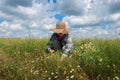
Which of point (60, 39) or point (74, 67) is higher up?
point (60, 39)

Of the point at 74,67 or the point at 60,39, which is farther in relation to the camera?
the point at 60,39

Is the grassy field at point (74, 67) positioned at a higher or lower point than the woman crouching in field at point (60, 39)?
lower

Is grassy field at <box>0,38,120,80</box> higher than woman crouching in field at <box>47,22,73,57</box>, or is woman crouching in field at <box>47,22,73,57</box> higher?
woman crouching in field at <box>47,22,73,57</box>

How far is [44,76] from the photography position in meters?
6.43

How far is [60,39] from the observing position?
8.59 meters

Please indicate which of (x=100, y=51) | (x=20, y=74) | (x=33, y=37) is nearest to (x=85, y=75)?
(x=100, y=51)

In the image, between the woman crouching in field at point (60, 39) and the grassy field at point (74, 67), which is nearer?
the grassy field at point (74, 67)

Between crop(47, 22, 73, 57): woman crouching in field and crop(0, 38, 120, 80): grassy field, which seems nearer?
crop(0, 38, 120, 80): grassy field

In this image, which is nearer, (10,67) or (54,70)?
(54,70)

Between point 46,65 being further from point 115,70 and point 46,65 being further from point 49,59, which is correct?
point 115,70

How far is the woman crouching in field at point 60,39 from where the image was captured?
818 cm

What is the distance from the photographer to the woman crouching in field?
8.18m

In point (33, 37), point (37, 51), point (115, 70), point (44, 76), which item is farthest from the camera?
point (33, 37)

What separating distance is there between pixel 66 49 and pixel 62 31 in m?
0.49
